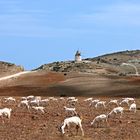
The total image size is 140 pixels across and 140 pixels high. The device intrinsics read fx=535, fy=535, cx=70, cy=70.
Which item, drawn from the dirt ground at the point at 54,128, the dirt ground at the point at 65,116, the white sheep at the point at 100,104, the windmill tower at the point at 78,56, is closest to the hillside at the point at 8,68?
the windmill tower at the point at 78,56

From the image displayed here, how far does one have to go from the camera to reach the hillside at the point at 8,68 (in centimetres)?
10347

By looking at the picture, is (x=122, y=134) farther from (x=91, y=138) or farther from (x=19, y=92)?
(x=19, y=92)

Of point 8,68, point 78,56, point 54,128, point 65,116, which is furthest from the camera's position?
point 78,56

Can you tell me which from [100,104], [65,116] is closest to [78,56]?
[100,104]

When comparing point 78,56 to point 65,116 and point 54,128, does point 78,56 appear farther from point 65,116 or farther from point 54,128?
point 54,128

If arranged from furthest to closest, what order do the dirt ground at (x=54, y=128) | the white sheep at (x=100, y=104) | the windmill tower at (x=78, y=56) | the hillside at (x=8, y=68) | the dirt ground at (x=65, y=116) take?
the windmill tower at (x=78, y=56), the hillside at (x=8, y=68), the white sheep at (x=100, y=104), the dirt ground at (x=65, y=116), the dirt ground at (x=54, y=128)

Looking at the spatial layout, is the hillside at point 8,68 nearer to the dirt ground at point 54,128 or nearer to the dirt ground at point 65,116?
the dirt ground at point 65,116

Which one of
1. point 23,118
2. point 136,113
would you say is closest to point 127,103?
point 136,113

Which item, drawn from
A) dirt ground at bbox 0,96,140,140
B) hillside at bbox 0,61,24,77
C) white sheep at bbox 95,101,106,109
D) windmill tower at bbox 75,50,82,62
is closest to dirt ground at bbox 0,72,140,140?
dirt ground at bbox 0,96,140,140

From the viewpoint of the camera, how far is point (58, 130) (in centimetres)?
2572

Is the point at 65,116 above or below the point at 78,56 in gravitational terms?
below

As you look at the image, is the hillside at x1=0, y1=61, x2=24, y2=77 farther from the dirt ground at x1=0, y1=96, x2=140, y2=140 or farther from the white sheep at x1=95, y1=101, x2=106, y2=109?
the dirt ground at x1=0, y1=96, x2=140, y2=140

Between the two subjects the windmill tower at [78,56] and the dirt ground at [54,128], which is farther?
the windmill tower at [78,56]

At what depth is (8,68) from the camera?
11212 centimetres
